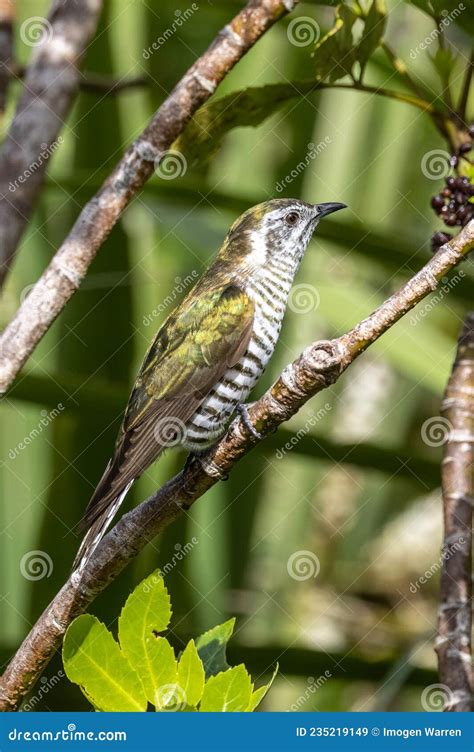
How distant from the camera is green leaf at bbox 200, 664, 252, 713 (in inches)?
63.9

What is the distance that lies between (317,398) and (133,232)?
3.78ft

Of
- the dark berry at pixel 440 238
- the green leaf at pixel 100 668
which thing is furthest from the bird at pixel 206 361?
the green leaf at pixel 100 668

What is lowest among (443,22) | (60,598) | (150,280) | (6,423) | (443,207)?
(6,423)

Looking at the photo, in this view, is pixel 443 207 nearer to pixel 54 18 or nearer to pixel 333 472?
pixel 54 18

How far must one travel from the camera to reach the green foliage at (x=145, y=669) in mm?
1625

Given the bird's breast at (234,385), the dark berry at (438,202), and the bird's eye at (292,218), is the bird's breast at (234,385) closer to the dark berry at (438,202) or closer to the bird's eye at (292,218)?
the bird's eye at (292,218)

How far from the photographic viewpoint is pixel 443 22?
2639 millimetres

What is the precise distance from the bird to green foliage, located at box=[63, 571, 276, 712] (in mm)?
890

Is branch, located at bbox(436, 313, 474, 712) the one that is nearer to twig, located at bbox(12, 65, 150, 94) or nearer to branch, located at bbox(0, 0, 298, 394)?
branch, located at bbox(0, 0, 298, 394)

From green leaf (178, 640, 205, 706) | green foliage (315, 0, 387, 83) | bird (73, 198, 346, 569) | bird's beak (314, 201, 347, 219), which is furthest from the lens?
bird's beak (314, 201, 347, 219)

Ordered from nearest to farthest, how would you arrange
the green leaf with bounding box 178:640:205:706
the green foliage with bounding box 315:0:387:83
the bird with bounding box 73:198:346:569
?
the green leaf with bounding box 178:640:205:706, the green foliage with bounding box 315:0:387:83, the bird with bounding box 73:198:346:569

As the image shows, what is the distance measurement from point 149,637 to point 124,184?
1.35 m

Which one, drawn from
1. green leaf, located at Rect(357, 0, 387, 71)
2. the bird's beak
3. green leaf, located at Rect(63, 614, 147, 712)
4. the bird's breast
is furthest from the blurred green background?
green leaf, located at Rect(63, 614, 147, 712)

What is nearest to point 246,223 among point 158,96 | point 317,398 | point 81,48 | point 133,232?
point 81,48
